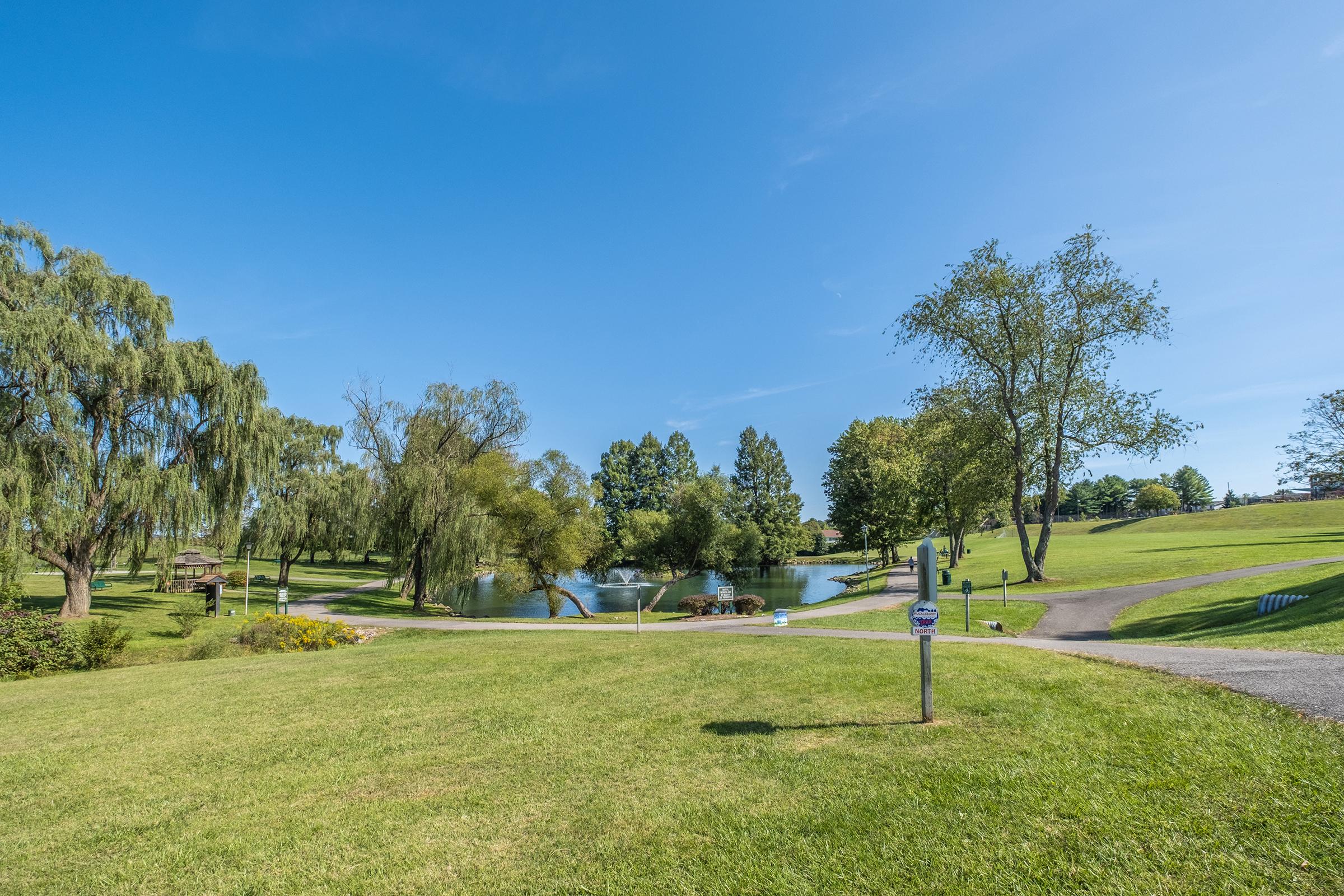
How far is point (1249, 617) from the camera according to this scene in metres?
14.3

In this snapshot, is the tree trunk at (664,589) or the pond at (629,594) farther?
the tree trunk at (664,589)

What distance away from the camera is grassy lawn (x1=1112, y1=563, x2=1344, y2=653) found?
9836mm

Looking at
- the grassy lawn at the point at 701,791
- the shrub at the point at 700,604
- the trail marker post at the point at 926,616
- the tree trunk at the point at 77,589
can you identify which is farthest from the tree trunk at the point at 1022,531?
the tree trunk at the point at 77,589

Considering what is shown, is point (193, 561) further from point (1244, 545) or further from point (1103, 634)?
point (1244, 545)

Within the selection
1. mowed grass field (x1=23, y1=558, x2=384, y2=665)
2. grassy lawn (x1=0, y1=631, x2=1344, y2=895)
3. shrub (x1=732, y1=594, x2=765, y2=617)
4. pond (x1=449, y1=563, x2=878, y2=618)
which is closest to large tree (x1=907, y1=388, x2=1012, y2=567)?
pond (x1=449, y1=563, x2=878, y2=618)

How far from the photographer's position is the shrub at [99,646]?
15.4 m

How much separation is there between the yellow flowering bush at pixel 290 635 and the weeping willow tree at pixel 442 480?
12.2 metres

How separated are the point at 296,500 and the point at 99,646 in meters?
24.2

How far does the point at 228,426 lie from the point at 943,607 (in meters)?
27.2

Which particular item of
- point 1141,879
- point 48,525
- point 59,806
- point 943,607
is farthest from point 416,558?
point 1141,879

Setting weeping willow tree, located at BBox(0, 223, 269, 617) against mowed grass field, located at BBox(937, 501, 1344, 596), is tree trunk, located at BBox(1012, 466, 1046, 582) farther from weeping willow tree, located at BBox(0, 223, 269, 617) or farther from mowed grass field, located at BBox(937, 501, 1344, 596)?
weeping willow tree, located at BBox(0, 223, 269, 617)

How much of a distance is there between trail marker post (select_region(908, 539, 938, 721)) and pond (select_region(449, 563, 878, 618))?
27.2 m

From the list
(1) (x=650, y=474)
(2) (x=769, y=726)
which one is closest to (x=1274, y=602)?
(2) (x=769, y=726)

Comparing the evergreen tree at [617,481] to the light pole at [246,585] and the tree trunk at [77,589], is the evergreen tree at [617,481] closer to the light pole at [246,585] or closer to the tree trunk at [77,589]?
the light pole at [246,585]
